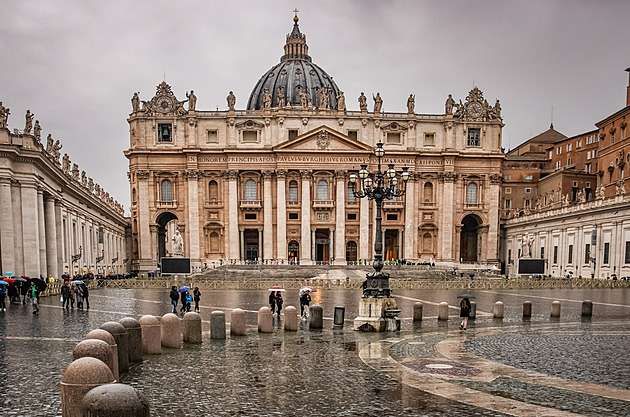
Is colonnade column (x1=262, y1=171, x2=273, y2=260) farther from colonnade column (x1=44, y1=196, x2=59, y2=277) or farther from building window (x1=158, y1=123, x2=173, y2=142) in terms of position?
colonnade column (x1=44, y1=196, x2=59, y2=277)

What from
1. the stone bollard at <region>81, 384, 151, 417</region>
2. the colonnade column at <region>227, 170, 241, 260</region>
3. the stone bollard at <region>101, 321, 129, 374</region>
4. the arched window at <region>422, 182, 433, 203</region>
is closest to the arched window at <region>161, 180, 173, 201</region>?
the colonnade column at <region>227, 170, 241, 260</region>

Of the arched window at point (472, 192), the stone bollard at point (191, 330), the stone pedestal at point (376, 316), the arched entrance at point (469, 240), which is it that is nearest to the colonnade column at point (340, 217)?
the arched window at point (472, 192)

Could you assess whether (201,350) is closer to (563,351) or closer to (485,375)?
(485,375)

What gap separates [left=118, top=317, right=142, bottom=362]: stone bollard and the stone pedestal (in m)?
7.17

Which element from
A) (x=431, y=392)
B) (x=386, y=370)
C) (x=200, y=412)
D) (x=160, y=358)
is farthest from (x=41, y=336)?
(x=431, y=392)

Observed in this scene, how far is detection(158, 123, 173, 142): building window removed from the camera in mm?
65000

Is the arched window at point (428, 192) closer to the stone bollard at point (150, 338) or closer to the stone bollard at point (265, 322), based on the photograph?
the stone bollard at point (265, 322)

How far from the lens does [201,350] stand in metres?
12.6

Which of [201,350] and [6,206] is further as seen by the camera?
[6,206]

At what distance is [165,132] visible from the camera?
6512 cm

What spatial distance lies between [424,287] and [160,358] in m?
27.0

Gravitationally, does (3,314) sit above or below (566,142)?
below

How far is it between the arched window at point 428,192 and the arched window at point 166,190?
33.1 metres

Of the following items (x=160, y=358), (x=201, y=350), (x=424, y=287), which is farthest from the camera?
(x=424, y=287)
